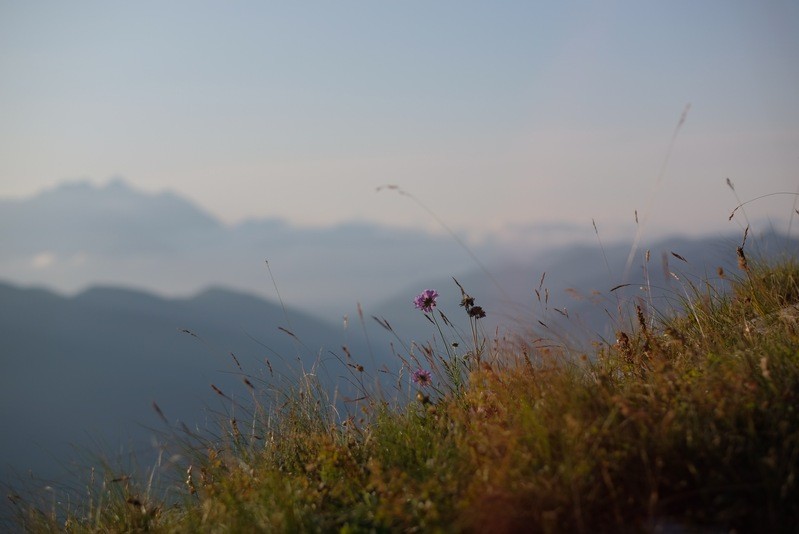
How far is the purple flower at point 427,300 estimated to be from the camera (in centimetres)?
532

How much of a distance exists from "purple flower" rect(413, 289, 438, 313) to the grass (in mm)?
67

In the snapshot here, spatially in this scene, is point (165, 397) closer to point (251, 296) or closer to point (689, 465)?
point (251, 296)

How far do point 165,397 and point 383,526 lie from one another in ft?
347

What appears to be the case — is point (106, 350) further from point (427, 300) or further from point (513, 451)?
point (513, 451)

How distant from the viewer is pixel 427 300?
17.5 feet

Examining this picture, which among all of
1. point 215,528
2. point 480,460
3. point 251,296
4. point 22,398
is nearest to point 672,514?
point 480,460

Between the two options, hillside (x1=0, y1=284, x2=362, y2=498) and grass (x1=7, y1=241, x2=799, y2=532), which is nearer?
grass (x1=7, y1=241, x2=799, y2=532)

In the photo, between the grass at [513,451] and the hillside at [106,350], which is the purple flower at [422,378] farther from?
the hillside at [106,350]

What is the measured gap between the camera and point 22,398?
104375mm

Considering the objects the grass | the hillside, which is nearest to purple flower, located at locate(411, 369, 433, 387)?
the grass

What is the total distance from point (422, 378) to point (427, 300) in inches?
22.1

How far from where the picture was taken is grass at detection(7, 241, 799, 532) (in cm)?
316

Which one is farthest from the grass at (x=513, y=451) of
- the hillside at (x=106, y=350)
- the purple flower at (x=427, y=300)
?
the hillside at (x=106, y=350)

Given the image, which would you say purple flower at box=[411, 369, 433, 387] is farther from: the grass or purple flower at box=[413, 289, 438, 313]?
purple flower at box=[413, 289, 438, 313]
